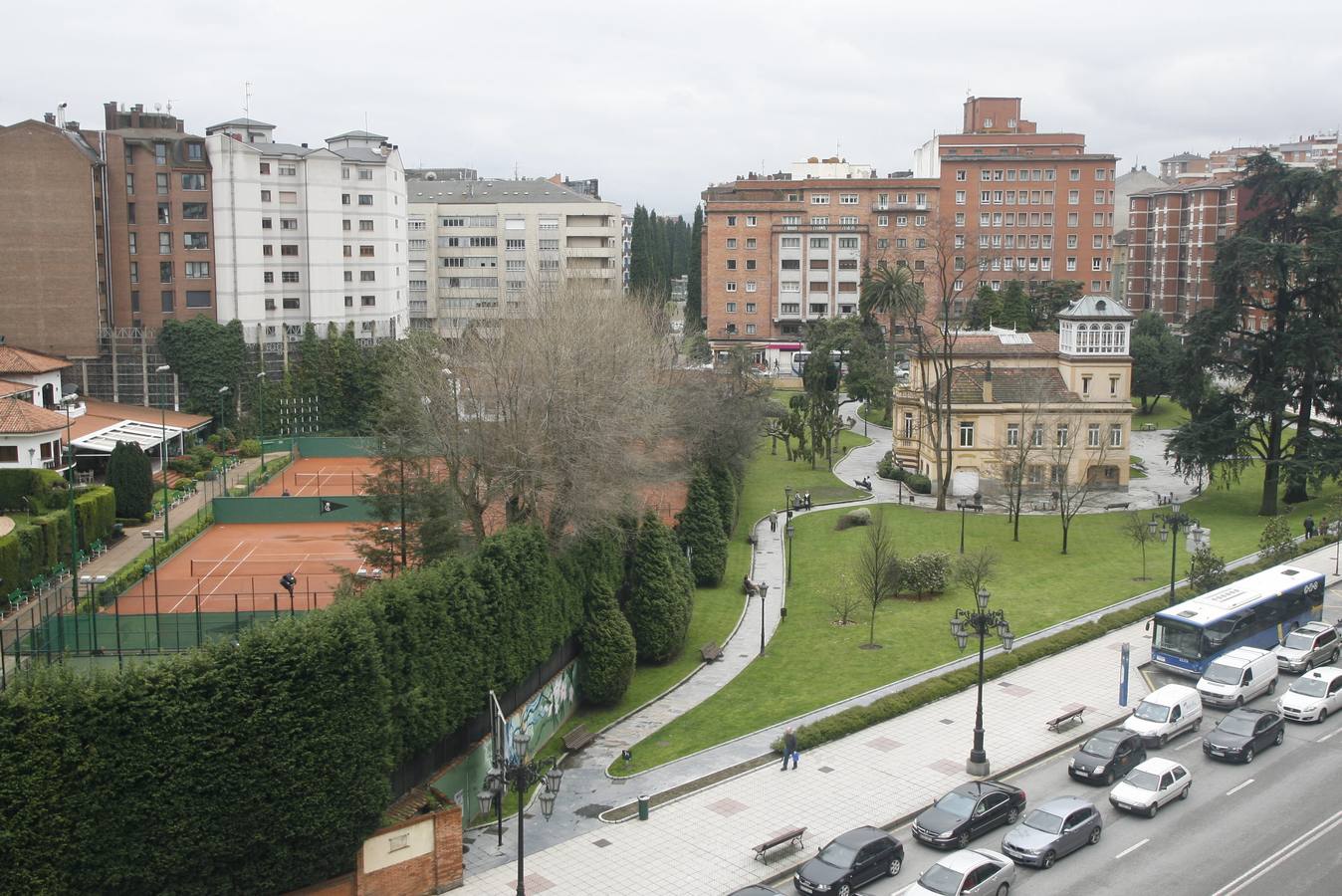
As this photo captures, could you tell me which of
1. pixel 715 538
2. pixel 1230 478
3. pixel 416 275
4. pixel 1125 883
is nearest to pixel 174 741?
pixel 1125 883

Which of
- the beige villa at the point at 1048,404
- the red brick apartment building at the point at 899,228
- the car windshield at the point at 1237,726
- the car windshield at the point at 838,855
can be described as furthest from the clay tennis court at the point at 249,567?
the red brick apartment building at the point at 899,228

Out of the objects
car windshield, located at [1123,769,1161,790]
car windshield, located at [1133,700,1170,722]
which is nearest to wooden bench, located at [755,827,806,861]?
car windshield, located at [1123,769,1161,790]

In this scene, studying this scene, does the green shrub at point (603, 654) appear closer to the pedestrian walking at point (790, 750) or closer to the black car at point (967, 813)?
the pedestrian walking at point (790, 750)

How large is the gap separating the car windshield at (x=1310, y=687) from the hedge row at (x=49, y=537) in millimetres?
37747

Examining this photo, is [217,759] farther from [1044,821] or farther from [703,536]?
[703,536]

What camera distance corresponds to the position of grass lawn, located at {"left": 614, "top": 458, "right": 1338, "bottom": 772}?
35562 mm

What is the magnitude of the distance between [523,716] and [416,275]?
88872mm

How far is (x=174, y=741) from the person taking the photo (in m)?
21.6

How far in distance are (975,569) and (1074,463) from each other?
71.6 ft

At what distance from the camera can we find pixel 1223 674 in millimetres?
34438

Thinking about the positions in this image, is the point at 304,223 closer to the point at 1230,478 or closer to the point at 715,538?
the point at 715,538

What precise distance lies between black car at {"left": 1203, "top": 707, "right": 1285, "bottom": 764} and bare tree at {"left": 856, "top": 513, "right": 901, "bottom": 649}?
11.8 metres

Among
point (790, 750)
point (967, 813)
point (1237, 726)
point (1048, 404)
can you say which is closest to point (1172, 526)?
point (1237, 726)

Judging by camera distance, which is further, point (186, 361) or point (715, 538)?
point (186, 361)
